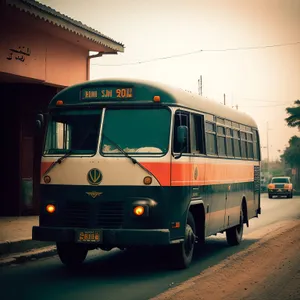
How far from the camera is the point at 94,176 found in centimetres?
1142

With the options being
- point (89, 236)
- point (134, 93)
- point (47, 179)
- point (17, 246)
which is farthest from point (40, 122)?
point (17, 246)

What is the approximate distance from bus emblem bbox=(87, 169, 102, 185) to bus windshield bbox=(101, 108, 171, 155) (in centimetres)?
33

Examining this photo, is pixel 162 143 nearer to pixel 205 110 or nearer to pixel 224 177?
pixel 205 110

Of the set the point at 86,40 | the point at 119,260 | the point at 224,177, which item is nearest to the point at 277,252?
the point at 224,177

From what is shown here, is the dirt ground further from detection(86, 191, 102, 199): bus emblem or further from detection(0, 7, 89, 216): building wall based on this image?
detection(0, 7, 89, 216): building wall

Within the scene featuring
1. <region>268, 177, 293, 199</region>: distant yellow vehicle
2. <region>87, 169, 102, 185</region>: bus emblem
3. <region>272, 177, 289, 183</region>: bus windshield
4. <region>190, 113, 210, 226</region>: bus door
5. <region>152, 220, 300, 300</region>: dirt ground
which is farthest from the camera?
<region>272, 177, 289, 183</region>: bus windshield

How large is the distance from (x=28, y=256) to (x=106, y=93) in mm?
3697

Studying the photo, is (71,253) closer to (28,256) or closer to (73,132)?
(28,256)

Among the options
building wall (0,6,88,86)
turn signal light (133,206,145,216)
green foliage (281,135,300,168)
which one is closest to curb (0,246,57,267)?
turn signal light (133,206,145,216)

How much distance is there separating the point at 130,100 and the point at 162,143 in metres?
0.90

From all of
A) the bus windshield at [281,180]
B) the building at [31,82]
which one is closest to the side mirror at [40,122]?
the building at [31,82]

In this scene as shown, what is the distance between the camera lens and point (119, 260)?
538 inches

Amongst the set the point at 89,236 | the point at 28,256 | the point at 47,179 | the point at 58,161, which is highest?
the point at 58,161

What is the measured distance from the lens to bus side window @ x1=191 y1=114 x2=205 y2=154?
12609 millimetres
